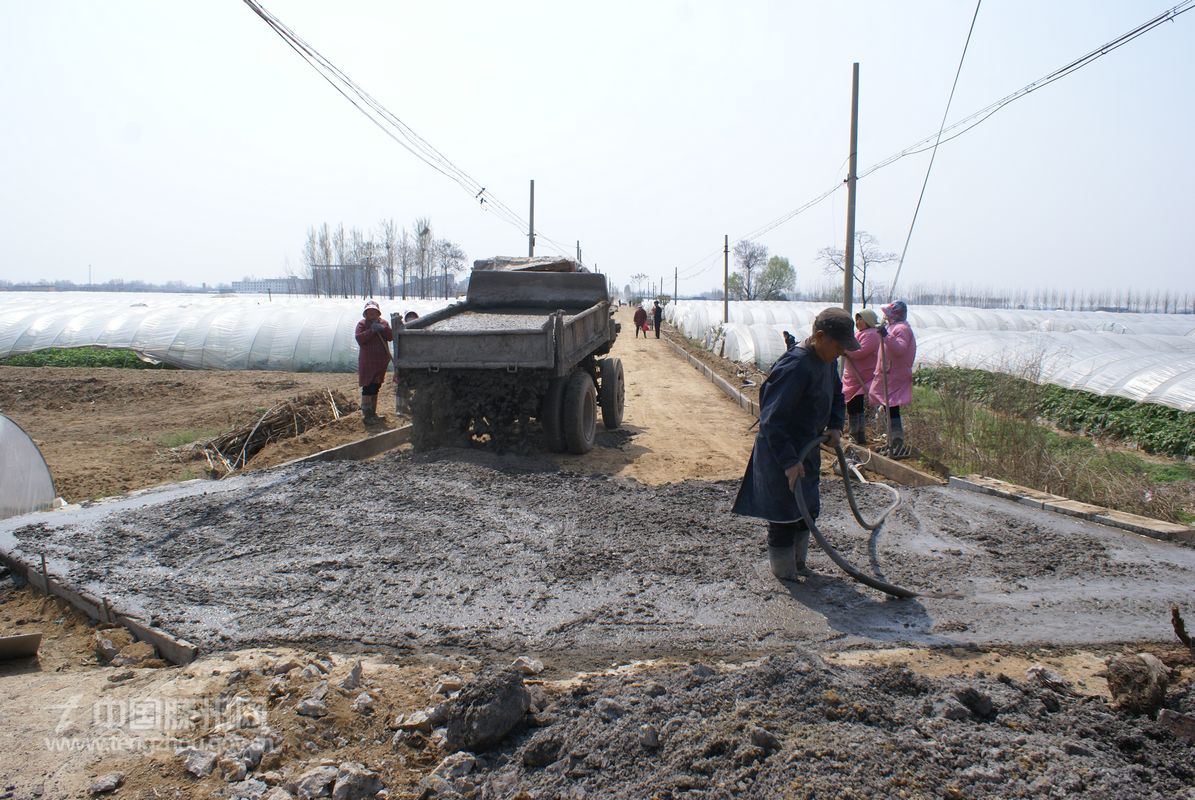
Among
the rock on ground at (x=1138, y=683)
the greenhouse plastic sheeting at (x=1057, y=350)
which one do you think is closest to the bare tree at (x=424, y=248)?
the greenhouse plastic sheeting at (x=1057, y=350)

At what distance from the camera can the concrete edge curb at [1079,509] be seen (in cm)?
562

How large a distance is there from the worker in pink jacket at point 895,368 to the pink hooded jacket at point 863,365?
0.25m

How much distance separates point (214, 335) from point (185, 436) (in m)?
11.8

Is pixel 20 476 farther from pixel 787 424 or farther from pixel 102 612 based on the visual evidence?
pixel 787 424

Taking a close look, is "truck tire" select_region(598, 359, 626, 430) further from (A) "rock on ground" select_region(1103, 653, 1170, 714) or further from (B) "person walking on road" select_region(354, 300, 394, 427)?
(A) "rock on ground" select_region(1103, 653, 1170, 714)

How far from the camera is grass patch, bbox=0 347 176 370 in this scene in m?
21.7

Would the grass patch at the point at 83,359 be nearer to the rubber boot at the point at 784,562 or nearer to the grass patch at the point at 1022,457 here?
the grass patch at the point at 1022,457

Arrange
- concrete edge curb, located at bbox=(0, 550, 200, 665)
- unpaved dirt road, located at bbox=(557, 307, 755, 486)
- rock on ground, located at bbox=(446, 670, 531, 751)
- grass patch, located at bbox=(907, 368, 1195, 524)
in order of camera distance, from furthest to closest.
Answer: unpaved dirt road, located at bbox=(557, 307, 755, 486) < grass patch, located at bbox=(907, 368, 1195, 524) < concrete edge curb, located at bbox=(0, 550, 200, 665) < rock on ground, located at bbox=(446, 670, 531, 751)

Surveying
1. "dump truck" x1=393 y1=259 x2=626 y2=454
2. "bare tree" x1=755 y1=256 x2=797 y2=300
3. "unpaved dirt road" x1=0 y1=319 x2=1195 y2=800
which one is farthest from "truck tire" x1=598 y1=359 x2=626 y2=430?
"bare tree" x1=755 y1=256 x2=797 y2=300

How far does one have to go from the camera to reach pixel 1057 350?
17812 mm

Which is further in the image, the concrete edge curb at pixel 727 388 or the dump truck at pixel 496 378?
the concrete edge curb at pixel 727 388

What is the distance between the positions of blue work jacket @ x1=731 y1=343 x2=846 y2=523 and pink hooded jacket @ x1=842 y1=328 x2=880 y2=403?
14.0 ft

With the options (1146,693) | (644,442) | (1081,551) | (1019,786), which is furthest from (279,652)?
(644,442)

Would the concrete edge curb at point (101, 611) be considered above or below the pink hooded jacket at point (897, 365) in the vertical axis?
below
